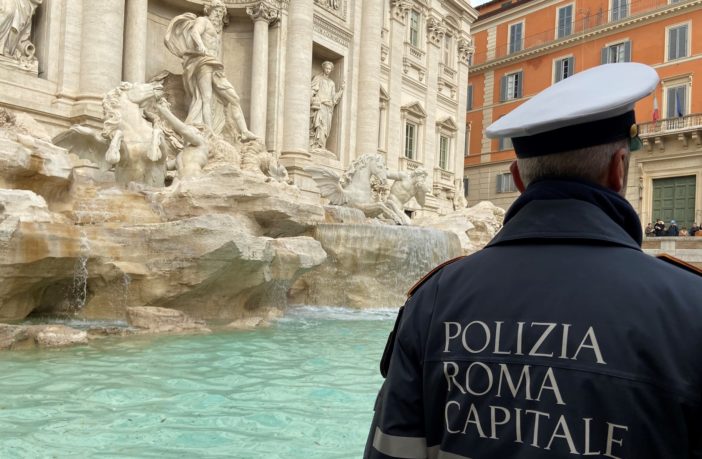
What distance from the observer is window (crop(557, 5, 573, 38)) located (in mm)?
32125

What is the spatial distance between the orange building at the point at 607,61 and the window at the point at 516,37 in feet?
0.18

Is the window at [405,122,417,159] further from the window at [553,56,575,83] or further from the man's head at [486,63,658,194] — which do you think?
the man's head at [486,63,658,194]

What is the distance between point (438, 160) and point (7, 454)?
25621mm

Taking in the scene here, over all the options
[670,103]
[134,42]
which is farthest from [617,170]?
[670,103]

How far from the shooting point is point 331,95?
20.4 m

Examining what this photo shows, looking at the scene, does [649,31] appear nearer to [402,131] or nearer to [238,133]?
[402,131]

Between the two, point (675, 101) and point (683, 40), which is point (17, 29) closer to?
point (675, 101)

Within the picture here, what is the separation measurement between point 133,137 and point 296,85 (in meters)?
9.05

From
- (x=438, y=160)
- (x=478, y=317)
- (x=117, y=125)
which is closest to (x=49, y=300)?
(x=117, y=125)

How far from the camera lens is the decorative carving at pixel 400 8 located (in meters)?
24.0

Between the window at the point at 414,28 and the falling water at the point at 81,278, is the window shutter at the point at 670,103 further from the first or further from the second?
the falling water at the point at 81,278

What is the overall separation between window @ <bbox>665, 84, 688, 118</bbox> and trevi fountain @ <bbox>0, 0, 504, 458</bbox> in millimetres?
12281

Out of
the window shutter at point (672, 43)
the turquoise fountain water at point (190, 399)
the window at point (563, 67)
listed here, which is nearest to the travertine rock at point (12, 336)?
the turquoise fountain water at point (190, 399)

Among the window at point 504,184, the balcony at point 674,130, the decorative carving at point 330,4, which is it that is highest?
the decorative carving at point 330,4
